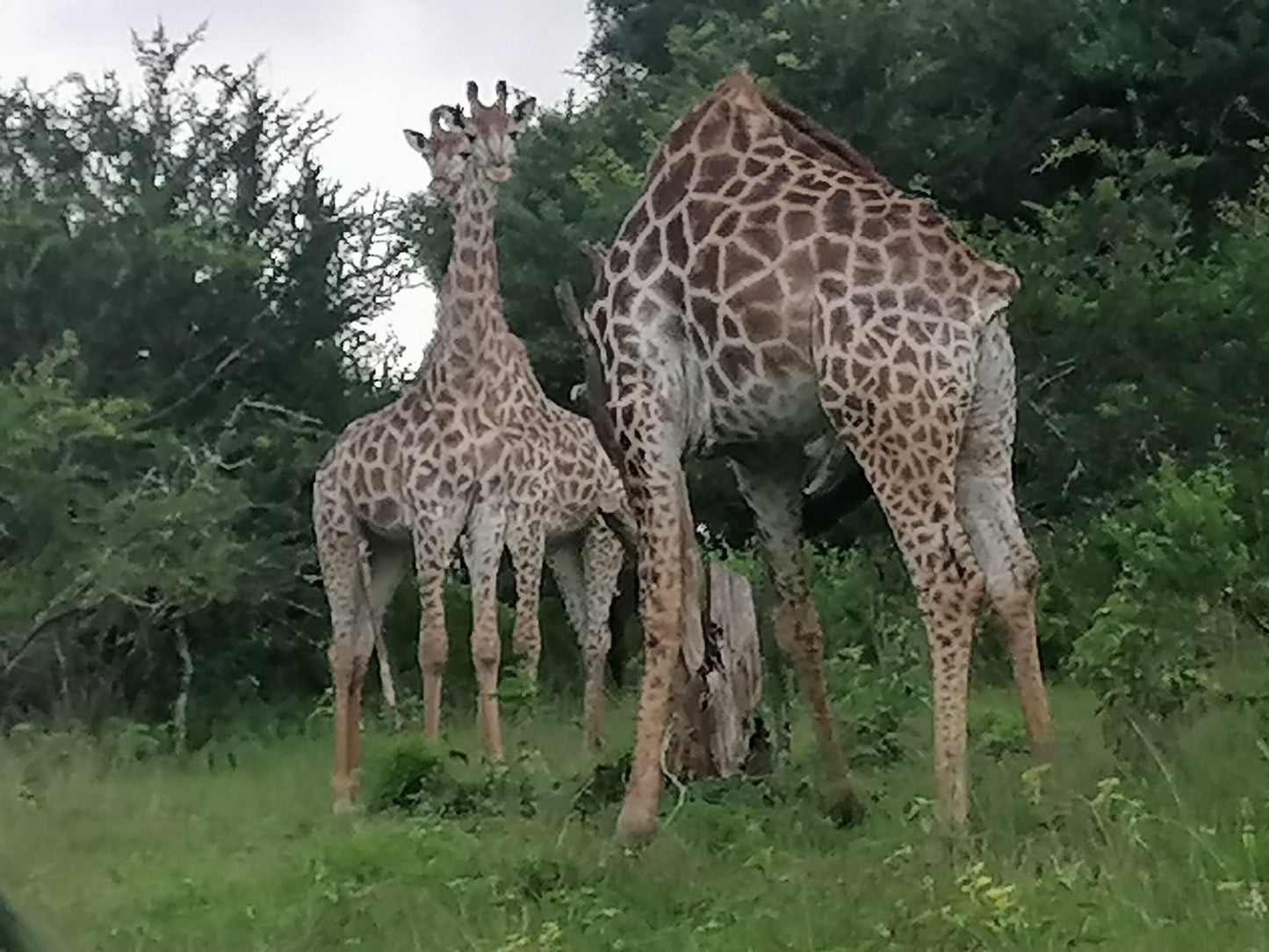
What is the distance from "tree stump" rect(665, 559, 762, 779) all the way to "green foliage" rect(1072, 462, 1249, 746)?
1277 millimetres

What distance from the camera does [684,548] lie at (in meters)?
6.23

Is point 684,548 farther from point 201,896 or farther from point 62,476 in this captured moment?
point 62,476

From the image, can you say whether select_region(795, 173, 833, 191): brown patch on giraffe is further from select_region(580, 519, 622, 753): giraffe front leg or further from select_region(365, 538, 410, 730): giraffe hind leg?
select_region(580, 519, 622, 753): giraffe front leg

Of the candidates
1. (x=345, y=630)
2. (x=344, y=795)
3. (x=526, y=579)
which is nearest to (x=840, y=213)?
(x=344, y=795)

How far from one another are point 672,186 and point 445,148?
3179 mm

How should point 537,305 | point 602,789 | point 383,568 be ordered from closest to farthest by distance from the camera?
point 602,789
point 383,568
point 537,305

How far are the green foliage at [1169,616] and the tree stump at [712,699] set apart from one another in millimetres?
1277

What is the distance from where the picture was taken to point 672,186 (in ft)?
20.0

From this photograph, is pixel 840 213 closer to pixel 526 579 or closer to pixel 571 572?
pixel 526 579

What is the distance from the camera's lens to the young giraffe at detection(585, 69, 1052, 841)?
5156mm

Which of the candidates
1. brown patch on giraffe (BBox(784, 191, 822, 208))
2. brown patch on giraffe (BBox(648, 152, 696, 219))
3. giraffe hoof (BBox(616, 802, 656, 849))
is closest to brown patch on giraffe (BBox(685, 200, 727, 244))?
brown patch on giraffe (BBox(648, 152, 696, 219))

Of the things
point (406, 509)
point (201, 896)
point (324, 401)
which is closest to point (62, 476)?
point (324, 401)

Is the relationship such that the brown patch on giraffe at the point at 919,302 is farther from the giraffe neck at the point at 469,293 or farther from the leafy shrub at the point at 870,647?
the giraffe neck at the point at 469,293

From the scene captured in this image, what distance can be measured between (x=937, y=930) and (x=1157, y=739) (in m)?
1.89
